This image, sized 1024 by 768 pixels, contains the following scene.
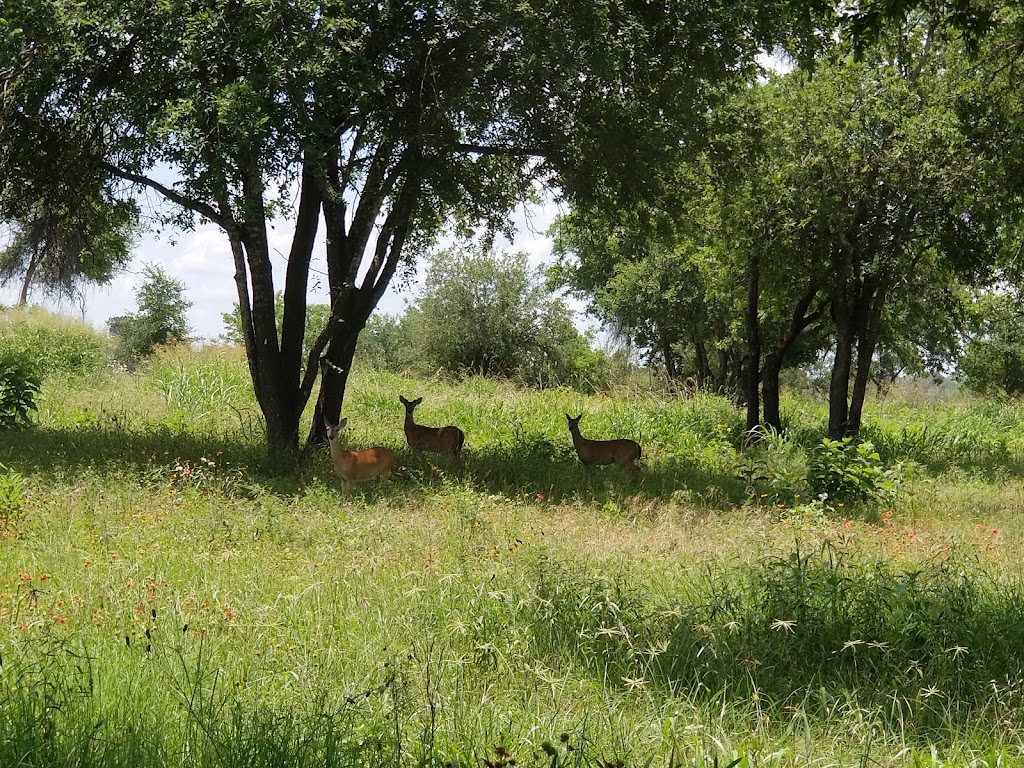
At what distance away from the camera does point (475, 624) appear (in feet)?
17.4

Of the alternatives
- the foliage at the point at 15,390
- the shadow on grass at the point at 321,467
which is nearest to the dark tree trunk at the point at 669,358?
the shadow on grass at the point at 321,467

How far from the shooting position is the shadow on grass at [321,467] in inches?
406

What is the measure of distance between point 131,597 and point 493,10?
753cm

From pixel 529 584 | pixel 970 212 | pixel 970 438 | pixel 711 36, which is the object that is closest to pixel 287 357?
pixel 711 36

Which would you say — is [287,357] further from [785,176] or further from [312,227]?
[785,176]

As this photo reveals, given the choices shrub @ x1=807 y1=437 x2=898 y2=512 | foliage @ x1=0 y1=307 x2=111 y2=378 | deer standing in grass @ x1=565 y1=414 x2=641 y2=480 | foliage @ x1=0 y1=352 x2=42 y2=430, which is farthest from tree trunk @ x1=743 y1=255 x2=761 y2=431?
foliage @ x1=0 y1=307 x2=111 y2=378

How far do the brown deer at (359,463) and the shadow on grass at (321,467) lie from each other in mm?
141

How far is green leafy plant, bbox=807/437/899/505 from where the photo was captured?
11758 millimetres

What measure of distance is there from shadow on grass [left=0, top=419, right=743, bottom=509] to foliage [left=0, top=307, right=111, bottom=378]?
7.76m

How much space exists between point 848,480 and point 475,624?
7920mm

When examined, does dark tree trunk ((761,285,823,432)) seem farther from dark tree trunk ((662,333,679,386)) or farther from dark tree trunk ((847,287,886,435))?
dark tree trunk ((662,333,679,386))

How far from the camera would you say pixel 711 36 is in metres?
11.4

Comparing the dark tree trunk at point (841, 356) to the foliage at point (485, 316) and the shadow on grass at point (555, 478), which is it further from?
the foliage at point (485, 316)

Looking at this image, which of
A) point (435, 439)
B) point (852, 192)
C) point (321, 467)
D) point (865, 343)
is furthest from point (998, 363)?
point (321, 467)
